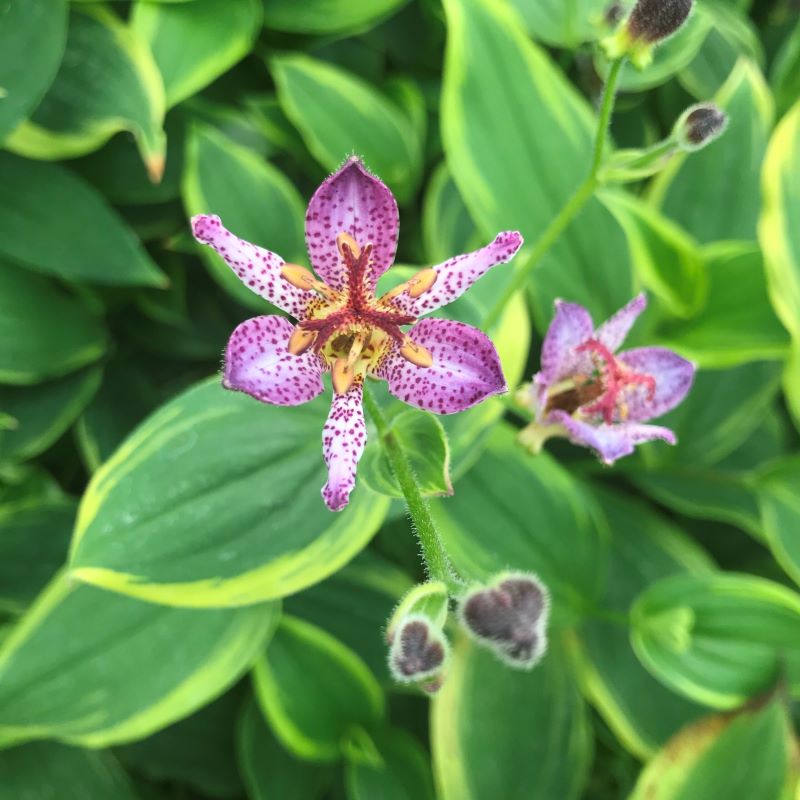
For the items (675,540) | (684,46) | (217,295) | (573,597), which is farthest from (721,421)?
(217,295)

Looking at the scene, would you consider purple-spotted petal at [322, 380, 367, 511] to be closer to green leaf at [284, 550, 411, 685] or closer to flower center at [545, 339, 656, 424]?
flower center at [545, 339, 656, 424]

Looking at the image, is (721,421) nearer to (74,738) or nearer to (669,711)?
(669,711)

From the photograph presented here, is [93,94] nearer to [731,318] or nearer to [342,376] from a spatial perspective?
[342,376]

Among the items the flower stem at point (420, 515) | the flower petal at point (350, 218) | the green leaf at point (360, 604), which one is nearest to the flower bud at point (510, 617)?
the flower stem at point (420, 515)

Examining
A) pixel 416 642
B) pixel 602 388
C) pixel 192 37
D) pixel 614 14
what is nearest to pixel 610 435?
pixel 602 388

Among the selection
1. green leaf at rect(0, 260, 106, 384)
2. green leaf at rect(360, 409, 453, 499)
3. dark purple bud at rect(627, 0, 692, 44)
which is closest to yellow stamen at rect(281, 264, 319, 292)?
green leaf at rect(360, 409, 453, 499)
